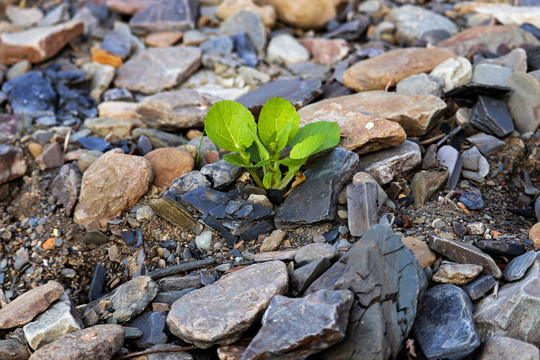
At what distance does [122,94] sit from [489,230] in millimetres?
3475

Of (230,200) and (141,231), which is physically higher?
(230,200)

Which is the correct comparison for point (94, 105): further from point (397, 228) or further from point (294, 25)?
point (397, 228)

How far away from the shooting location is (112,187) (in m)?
2.90

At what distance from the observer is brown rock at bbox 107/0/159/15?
5676 millimetres

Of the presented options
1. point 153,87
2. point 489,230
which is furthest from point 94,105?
point 489,230

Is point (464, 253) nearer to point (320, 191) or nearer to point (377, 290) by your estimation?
point (377, 290)

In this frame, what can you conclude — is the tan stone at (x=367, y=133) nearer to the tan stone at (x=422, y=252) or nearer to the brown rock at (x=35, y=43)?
the tan stone at (x=422, y=252)

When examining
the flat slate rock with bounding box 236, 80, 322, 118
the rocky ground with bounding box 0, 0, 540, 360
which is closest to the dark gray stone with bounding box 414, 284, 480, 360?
the rocky ground with bounding box 0, 0, 540, 360

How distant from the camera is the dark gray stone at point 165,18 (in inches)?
214

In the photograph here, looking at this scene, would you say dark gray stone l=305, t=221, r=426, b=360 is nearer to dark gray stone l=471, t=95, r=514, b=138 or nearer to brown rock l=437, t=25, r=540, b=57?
dark gray stone l=471, t=95, r=514, b=138

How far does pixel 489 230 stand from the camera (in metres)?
2.49

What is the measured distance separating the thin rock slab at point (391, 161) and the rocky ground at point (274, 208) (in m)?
0.01

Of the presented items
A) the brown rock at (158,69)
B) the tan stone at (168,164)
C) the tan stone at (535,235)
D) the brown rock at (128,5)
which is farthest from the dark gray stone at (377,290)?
the brown rock at (128,5)

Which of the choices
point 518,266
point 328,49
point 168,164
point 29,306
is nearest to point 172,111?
point 168,164
